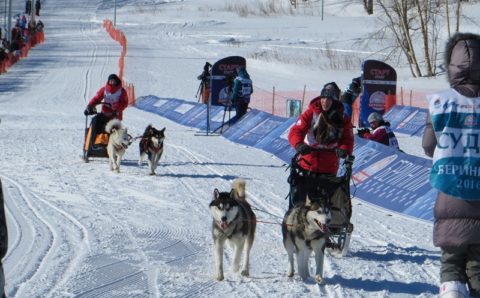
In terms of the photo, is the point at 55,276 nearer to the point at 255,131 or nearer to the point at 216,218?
the point at 216,218

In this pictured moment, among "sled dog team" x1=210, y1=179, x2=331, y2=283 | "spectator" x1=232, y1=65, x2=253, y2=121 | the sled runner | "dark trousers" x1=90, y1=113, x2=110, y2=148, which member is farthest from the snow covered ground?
"spectator" x1=232, y1=65, x2=253, y2=121

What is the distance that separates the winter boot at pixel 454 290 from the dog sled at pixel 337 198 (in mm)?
3325

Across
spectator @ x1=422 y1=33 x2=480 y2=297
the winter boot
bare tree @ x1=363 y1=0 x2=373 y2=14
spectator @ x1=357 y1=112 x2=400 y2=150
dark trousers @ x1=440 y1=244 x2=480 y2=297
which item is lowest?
spectator @ x1=357 y1=112 x2=400 y2=150

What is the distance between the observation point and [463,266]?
437 cm

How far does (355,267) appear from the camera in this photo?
7734 millimetres

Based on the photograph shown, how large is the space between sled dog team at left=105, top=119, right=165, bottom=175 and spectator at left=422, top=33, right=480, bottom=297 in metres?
9.34

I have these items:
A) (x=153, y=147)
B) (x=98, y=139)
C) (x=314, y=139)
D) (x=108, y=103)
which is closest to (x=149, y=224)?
(x=314, y=139)

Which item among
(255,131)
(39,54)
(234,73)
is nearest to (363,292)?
(255,131)

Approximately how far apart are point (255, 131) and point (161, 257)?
10465mm

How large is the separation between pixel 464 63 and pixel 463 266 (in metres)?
0.94

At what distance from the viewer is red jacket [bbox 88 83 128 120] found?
14.3 meters

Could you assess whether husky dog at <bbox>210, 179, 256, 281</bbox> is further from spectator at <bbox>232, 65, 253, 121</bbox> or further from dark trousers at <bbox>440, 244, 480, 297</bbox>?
spectator at <bbox>232, 65, 253, 121</bbox>

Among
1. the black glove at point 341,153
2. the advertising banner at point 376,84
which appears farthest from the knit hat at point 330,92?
the advertising banner at point 376,84

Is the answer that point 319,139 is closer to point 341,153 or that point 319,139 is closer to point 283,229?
point 341,153
